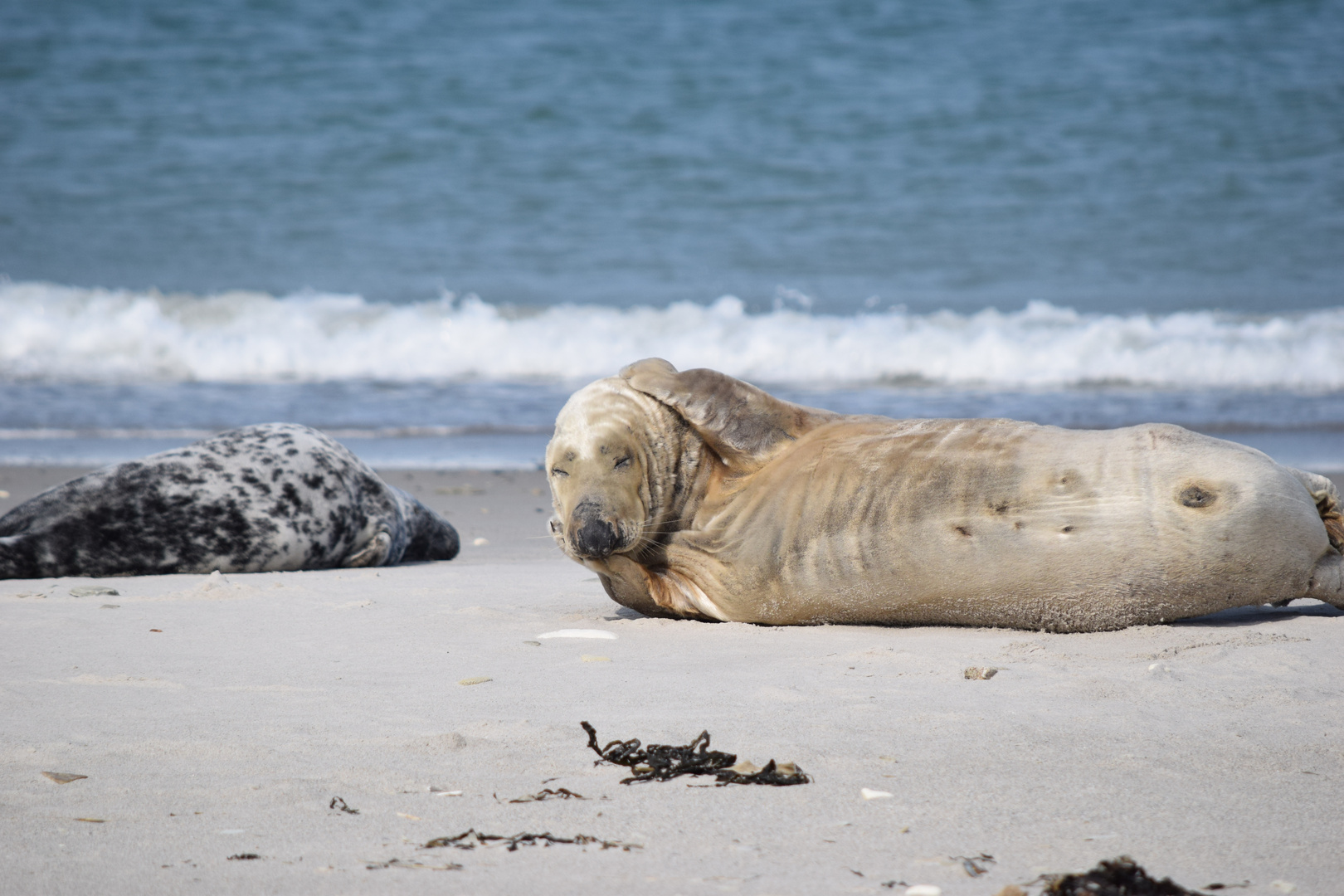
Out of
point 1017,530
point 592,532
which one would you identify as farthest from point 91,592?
point 1017,530

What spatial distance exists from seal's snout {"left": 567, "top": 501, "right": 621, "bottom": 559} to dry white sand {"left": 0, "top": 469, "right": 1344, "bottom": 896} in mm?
315

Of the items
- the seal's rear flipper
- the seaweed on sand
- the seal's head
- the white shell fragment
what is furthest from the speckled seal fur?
the seal's rear flipper

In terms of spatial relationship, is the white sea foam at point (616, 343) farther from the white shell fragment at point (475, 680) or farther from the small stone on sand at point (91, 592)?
the white shell fragment at point (475, 680)

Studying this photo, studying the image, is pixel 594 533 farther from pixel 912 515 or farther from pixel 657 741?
pixel 657 741

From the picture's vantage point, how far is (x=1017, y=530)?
148 inches

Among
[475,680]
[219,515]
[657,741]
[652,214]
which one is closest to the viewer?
[657,741]

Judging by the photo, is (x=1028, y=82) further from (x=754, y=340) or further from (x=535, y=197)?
(x=754, y=340)

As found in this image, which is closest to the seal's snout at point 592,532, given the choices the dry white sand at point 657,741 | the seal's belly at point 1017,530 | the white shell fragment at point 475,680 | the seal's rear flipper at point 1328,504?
the dry white sand at point 657,741

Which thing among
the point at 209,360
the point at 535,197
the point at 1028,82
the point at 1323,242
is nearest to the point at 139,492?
the point at 209,360

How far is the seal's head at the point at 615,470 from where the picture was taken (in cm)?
398

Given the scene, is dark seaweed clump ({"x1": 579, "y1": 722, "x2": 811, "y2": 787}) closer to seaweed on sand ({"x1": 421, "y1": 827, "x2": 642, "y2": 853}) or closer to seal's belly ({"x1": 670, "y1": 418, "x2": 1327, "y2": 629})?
seaweed on sand ({"x1": 421, "y1": 827, "x2": 642, "y2": 853})

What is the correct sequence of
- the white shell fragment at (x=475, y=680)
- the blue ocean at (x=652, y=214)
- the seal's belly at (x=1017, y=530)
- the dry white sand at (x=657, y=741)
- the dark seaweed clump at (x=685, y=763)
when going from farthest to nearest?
the blue ocean at (x=652, y=214) < the seal's belly at (x=1017, y=530) < the white shell fragment at (x=475, y=680) < the dark seaweed clump at (x=685, y=763) < the dry white sand at (x=657, y=741)

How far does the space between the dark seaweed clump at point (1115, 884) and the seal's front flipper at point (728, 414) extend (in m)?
2.48

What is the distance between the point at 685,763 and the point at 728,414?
195 cm
